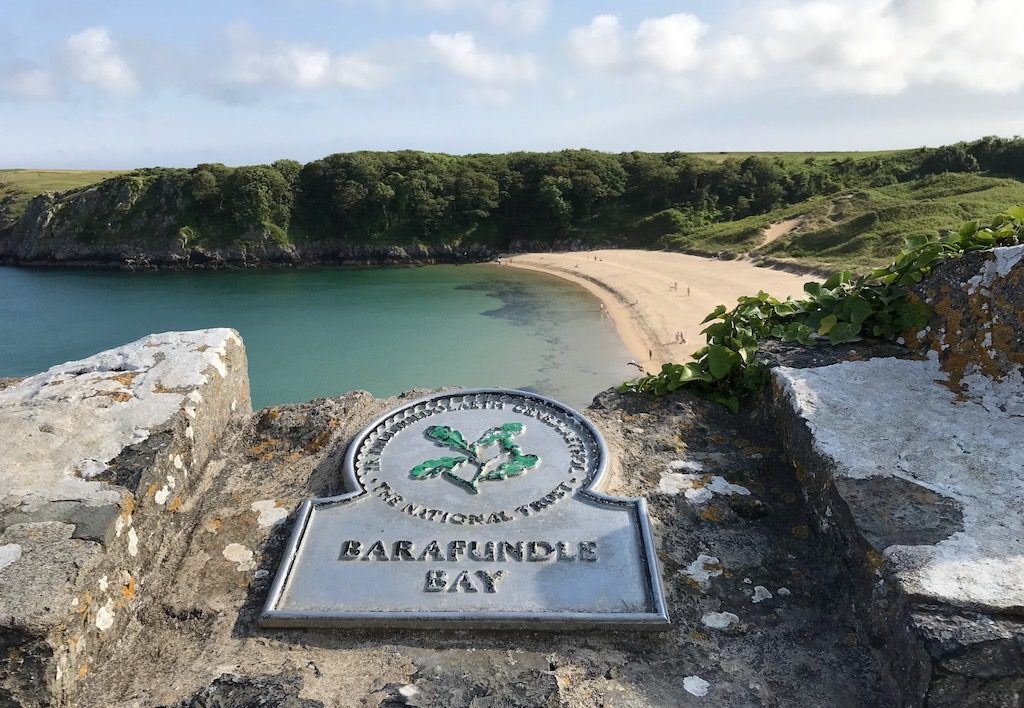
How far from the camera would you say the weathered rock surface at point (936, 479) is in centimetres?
211

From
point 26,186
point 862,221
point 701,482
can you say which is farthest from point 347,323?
point 26,186

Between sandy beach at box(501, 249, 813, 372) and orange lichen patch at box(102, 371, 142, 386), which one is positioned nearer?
orange lichen patch at box(102, 371, 142, 386)

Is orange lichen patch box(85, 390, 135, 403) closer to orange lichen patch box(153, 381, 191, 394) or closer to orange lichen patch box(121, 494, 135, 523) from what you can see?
orange lichen patch box(153, 381, 191, 394)

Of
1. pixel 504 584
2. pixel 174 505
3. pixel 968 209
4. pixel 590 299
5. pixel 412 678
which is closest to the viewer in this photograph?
pixel 412 678

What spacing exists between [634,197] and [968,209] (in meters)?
27.7

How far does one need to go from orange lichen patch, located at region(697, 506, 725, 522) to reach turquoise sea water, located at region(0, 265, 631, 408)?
1737cm

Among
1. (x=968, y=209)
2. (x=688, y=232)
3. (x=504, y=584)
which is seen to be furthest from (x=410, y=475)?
(x=688, y=232)

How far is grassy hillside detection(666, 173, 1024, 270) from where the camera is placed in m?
40.5

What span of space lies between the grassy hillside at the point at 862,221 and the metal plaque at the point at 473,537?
38.0 metres

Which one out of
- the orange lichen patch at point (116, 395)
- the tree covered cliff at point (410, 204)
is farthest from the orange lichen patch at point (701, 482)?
the tree covered cliff at point (410, 204)

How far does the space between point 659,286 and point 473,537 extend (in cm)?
3718

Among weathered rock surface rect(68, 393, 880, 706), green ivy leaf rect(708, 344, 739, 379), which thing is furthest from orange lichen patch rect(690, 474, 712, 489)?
green ivy leaf rect(708, 344, 739, 379)

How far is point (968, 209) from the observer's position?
4172 centimetres

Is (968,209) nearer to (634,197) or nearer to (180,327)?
(634,197)
